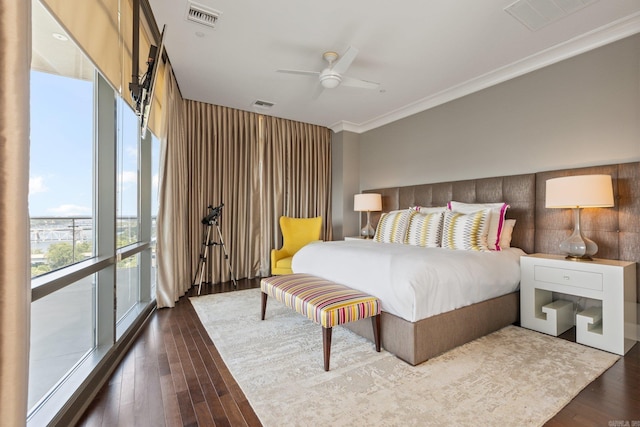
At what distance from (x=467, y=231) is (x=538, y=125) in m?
1.50

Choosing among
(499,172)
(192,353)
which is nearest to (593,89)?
(499,172)

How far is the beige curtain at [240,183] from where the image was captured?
4445 mm

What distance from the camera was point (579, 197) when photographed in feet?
8.06

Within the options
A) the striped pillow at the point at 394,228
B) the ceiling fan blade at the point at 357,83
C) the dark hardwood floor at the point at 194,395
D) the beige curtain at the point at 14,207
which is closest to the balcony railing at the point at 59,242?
the dark hardwood floor at the point at 194,395

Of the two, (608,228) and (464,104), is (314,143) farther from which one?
(608,228)

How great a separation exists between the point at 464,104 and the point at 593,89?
1362 mm

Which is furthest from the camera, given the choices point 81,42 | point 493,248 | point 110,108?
point 493,248

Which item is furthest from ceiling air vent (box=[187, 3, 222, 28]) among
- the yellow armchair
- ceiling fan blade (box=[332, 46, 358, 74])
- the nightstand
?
the nightstand

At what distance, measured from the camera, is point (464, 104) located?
13.0 feet

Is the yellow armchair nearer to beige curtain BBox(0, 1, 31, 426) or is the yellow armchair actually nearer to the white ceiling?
the white ceiling

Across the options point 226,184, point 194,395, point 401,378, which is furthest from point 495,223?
point 226,184

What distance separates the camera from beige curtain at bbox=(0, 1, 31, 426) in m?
0.72

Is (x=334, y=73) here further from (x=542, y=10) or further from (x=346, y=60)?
(x=542, y=10)

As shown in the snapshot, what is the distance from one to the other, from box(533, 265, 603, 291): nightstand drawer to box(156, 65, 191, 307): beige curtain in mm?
3832
